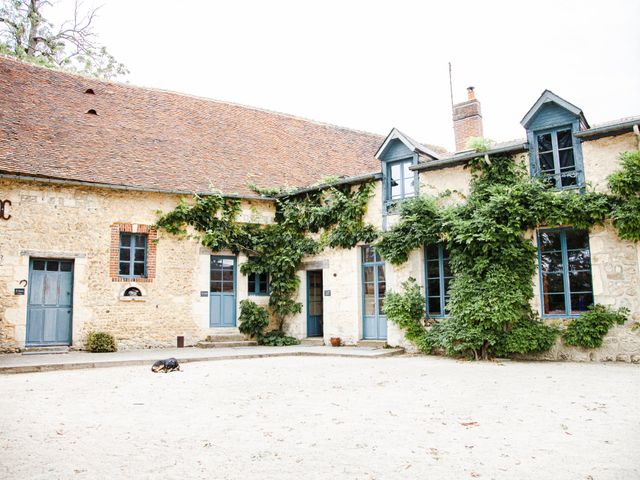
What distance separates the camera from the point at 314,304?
15.0m

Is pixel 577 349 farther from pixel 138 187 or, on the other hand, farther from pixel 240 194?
pixel 138 187

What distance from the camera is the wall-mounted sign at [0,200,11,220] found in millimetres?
11555

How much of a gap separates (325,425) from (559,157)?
26.2ft

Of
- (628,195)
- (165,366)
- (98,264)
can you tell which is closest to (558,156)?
(628,195)

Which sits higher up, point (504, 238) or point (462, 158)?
point (462, 158)

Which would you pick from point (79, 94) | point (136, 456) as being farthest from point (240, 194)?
point (136, 456)

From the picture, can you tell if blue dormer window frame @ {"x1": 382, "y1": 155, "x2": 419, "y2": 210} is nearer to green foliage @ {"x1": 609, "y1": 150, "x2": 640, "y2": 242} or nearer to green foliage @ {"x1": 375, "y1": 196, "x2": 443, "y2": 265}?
green foliage @ {"x1": 375, "y1": 196, "x2": 443, "y2": 265}

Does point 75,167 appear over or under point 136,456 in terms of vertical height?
over

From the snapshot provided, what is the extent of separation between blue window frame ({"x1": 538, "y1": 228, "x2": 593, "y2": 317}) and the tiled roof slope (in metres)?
7.42

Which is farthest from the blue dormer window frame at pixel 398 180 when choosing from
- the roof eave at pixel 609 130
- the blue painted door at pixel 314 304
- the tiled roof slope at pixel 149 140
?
the roof eave at pixel 609 130

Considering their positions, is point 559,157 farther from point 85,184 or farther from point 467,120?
point 85,184

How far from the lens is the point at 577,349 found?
33.4ft

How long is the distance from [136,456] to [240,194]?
34.5 feet

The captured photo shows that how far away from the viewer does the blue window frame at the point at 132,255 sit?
12992 mm
